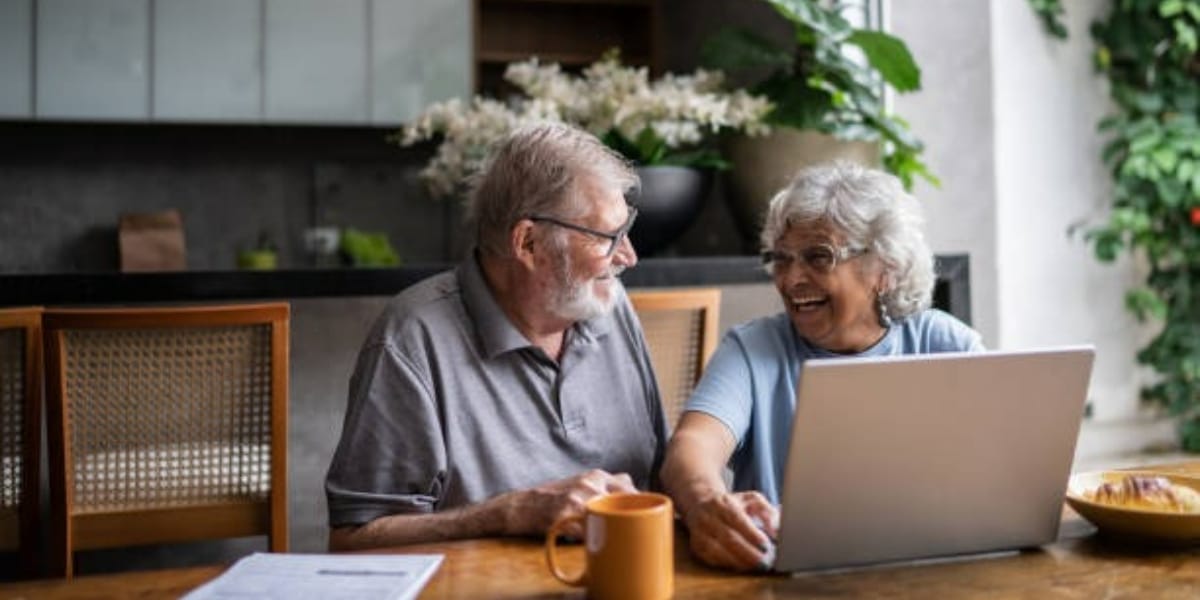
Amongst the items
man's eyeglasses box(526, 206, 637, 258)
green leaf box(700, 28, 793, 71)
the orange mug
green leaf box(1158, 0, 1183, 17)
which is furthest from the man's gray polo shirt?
green leaf box(1158, 0, 1183, 17)

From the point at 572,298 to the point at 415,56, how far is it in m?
3.07

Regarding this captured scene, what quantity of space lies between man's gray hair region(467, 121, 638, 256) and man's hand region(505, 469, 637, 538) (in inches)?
16.6

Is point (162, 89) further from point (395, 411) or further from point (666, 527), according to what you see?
point (666, 527)

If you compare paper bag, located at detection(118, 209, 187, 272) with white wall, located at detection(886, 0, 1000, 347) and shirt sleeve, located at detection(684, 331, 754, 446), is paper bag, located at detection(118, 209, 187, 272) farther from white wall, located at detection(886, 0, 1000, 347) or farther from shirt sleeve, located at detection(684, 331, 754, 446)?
shirt sleeve, located at detection(684, 331, 754, 446)

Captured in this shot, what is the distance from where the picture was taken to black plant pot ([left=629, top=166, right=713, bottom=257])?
2518mm

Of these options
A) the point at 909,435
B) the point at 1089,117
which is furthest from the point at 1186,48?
the point at 909,435

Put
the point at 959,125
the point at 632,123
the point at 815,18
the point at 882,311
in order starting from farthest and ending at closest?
the point at 959,125 < the point at 815,18 < the point at 632,123 < the point at 882,311

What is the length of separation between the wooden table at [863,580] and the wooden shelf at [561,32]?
3644mm

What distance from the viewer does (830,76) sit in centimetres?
279

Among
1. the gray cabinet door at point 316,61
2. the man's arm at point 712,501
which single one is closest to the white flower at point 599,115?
the man's arm at point 712,501

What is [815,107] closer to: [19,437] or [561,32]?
[19,437]

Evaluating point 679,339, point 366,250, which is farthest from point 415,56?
point 679,339

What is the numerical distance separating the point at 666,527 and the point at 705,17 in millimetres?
3301

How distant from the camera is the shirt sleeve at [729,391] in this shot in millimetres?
1537
